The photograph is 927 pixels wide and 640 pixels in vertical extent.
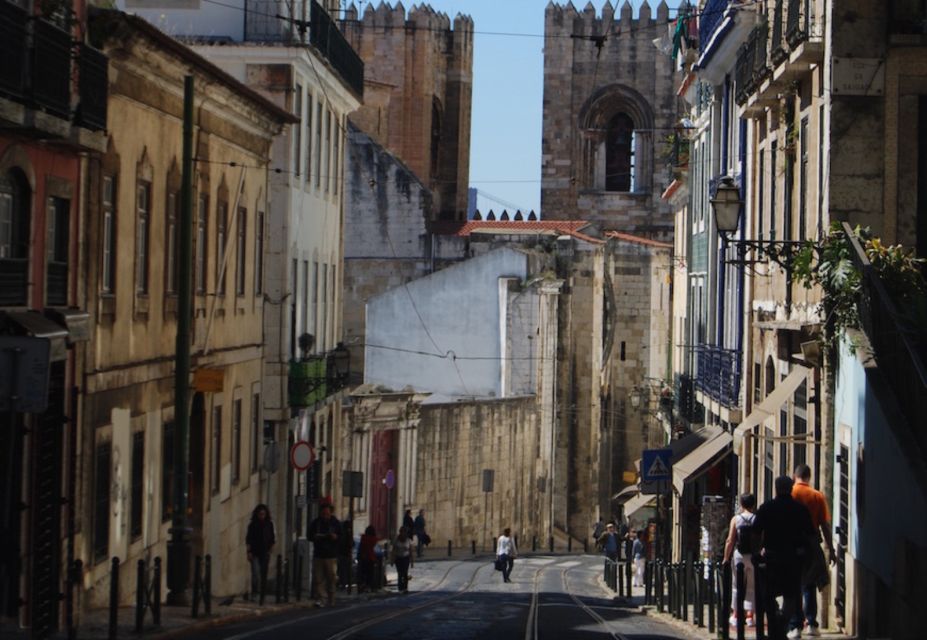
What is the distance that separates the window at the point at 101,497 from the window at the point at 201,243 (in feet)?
18.4

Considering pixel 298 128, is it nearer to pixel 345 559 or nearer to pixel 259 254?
pixel 259 254

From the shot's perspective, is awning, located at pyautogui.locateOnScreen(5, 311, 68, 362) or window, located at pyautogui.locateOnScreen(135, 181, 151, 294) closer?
awning, located at pyautogui.locateOnScreen(5, 311, 68, 362)

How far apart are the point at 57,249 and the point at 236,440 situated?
10568mm

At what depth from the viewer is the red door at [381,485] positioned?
4422cm

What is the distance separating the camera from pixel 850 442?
18031 millimetres

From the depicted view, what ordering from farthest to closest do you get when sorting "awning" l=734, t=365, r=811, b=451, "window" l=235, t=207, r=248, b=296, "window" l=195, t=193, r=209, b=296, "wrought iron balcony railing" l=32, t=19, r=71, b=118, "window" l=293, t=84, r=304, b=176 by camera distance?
"window" l=293, t=84, r=304, b=176, "window" l=235, t=207, r=248, b=296, "window" l=195, t=193, r=209, b=296, "awning" l=734, t=365, r=811, b=451, "wrought iron balcony railing" l=32, t=19, r=71, b=118

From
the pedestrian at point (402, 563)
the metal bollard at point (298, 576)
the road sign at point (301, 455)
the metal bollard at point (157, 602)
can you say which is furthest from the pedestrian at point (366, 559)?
the metal bollard at point (157, 602)

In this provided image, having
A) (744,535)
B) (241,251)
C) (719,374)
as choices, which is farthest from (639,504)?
(744,535)

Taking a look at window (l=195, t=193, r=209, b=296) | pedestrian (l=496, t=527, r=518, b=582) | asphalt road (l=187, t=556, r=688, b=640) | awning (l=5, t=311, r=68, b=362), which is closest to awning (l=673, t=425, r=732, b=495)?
asphalt road (l=187, t=556, r=688, b=640)

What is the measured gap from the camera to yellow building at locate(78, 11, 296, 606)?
2005cm

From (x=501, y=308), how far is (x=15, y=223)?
37262 millimetres

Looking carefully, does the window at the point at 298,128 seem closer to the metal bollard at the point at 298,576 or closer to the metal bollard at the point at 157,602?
the metal bollard at the point at 298,576

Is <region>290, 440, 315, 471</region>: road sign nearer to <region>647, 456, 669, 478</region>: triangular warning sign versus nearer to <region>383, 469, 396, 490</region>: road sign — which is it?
<region>647, 456, 669, 478</region>: triangular warning sign

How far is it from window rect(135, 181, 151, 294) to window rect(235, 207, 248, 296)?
629 cm
